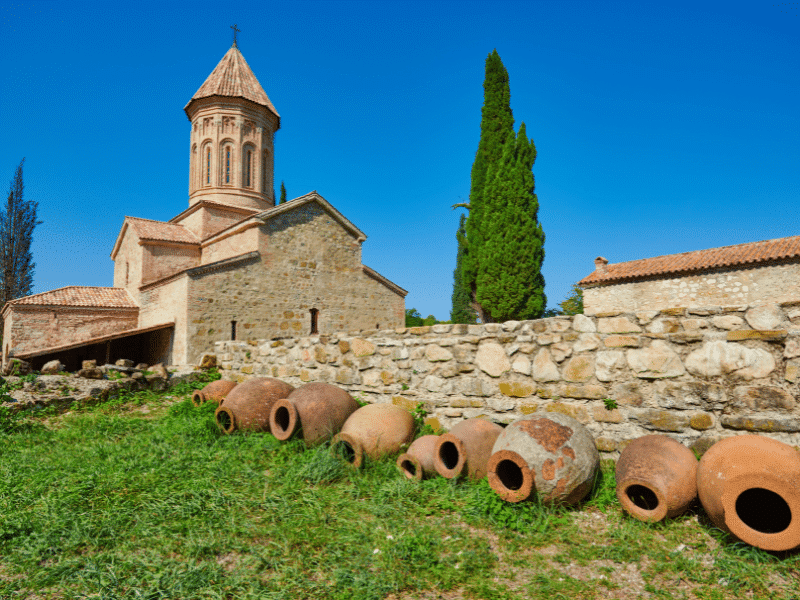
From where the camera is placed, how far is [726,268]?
13.7 meters

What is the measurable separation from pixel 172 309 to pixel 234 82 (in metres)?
10.7

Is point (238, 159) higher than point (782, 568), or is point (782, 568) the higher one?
point (238, 159)

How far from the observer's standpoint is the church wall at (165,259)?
587 inches

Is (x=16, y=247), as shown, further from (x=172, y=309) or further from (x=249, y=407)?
(x=249, y=407)

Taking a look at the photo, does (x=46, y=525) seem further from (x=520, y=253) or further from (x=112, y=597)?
(x=520, y=253)

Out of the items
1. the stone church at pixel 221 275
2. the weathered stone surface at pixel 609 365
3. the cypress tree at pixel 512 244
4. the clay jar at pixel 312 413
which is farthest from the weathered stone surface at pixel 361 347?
the cypress tree at pixel 512 244

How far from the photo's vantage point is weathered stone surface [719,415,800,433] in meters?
3.38

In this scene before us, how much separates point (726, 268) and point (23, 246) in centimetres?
3221

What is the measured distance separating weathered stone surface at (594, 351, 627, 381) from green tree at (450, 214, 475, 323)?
50.6 feet

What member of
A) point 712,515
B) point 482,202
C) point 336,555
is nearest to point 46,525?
point 336,555

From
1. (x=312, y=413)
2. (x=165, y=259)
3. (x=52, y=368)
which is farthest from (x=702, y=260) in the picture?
(x=52, y=368)

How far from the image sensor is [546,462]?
344 cm

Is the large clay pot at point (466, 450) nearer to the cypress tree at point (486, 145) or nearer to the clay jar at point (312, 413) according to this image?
the clay jar at point (312, 413)

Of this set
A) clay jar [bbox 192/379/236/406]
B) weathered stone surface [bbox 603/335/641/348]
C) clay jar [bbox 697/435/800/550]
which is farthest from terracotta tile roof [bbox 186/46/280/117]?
clay jar [bbox 697/435/800/550]
